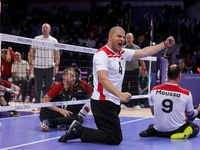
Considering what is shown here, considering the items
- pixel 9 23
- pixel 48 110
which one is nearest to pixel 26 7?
pixel 9 23

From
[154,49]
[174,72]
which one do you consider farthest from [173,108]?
[154,49]

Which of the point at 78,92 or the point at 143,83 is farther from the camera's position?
the point at 143,83

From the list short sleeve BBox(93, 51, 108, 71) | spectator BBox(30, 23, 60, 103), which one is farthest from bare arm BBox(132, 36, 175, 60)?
spectator BBox(30, 23, 60, 103)

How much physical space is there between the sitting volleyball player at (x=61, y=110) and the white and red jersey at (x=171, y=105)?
1.60 m

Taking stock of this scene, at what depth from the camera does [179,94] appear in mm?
4988

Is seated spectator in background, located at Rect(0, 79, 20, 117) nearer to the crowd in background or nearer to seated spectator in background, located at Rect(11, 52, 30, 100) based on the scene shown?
seated spectator in background, located at Rect(11, 52, 30, 100)

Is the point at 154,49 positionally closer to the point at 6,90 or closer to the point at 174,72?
the point at 174,72

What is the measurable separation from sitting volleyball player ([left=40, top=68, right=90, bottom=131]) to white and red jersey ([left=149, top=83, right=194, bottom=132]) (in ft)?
5.24

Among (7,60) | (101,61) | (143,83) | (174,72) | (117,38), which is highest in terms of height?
(117,38)

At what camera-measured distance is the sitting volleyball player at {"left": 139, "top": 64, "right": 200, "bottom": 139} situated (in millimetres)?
4984

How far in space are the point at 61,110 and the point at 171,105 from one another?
2110 mm

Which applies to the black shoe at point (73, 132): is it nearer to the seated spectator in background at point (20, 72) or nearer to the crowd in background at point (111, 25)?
the seated spectator in background at point (20, 72)

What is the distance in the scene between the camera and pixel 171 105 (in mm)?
4992

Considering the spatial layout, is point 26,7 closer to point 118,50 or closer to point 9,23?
point 9,23
